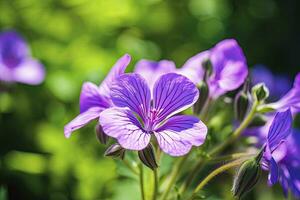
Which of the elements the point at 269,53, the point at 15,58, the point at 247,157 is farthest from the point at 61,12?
the point at 247,157

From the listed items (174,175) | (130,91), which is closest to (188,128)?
(130,91)

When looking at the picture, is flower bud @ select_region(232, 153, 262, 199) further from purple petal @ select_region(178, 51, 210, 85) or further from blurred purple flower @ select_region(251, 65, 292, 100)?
blurred purple flower @ select_region(251, 65, 292, 100)

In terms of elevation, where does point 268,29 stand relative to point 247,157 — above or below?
below

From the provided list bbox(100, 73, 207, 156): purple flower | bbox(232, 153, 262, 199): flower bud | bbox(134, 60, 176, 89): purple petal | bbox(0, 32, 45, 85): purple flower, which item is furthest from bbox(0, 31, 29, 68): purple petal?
bbox(232, 153, 262, 199): flower bud

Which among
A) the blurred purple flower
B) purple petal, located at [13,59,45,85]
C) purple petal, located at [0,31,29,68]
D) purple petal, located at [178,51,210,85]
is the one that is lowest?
the blurred purple flower

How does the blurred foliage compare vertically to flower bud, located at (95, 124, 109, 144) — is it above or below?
below

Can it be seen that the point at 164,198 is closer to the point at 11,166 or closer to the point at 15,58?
the point at 11,166

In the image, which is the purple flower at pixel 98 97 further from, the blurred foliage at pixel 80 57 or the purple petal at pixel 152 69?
the blurred foliage at pixel 80 57
